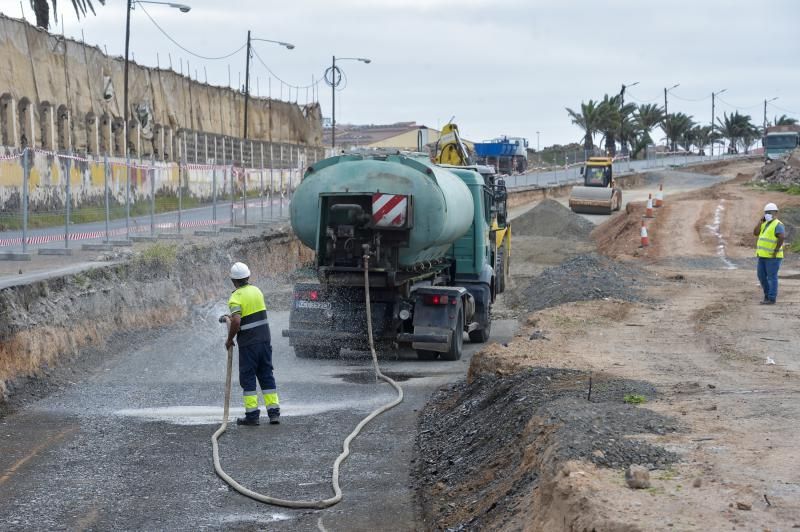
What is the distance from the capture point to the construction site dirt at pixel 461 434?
22.4 ft

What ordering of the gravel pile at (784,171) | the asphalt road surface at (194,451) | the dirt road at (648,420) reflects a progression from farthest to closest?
1. the gravel pile at (784,171)
2. the asphalt road surface at (194,451)
3. the dirt road at (648,420)

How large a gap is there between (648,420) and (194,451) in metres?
4.31

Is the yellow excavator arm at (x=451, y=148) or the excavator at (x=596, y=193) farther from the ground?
the yellow excavator arm at (x=451, y=148)

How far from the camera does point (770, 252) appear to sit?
18.8 m

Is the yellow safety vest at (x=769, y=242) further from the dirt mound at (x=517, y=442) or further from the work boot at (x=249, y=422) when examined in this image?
Answer: the work boot at (x=249, y=422)

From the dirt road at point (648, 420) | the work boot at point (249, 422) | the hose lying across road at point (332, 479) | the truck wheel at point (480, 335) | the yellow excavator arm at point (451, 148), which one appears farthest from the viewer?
the yellow excavator arm at point (451, 148)

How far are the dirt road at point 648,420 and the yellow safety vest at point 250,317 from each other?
2.15 metres

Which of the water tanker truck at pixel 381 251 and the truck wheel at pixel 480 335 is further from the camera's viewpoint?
the truck wheel at pixel 480 335

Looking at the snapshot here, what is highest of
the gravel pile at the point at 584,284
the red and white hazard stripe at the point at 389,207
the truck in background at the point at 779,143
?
the truck in background at the point at 779,143

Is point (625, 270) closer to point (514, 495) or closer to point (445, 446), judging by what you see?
point (445, 446)

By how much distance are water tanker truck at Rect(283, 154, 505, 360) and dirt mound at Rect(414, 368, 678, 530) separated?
11.8ft

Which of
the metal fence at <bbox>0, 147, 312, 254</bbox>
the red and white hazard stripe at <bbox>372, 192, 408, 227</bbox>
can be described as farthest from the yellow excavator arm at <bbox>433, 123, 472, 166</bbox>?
the red and white hazard stripe at <bbox>372, 192, 408, 227</bbox>

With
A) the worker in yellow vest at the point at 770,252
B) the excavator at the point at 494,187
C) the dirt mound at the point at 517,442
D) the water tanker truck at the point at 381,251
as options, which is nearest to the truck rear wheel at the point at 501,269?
the excavator at the point at 494,187

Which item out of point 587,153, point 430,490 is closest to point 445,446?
point 430,490
